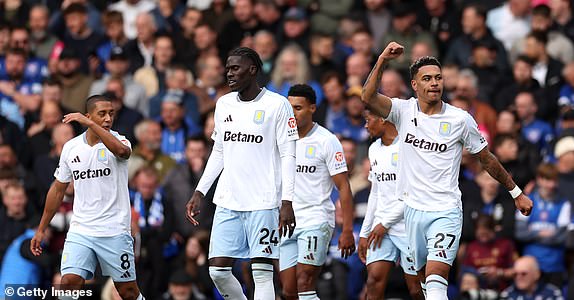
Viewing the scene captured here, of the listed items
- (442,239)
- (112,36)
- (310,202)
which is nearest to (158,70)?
(112,36)

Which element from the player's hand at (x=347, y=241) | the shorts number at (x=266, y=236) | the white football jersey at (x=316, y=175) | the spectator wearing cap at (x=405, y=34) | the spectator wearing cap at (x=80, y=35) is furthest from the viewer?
the spectator wearing cap at (x=80, y=35)

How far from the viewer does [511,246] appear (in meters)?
18.8

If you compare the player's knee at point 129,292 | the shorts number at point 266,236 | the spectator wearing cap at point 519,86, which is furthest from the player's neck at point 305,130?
the spectator wearing cap at point 519,86

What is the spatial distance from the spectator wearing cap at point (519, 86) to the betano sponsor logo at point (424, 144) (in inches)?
282

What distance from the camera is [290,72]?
2128 centimetres

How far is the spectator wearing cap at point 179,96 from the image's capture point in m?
21.4

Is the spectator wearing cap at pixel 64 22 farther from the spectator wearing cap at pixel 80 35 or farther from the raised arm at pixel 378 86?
the raised arm at pixel 378 86

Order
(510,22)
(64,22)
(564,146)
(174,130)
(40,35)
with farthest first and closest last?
(64,22), (40,35), (510,22), (174,130), (564,146)

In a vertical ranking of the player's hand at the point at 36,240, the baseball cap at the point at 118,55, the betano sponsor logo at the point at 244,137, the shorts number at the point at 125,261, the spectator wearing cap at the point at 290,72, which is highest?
the baseball cap at the point at 118,55

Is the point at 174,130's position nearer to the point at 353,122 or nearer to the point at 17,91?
the point at 353,122

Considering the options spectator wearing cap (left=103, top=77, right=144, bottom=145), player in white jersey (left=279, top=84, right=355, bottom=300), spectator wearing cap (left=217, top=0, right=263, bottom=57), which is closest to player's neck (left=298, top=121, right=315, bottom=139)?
player in white jersey (left=279, top=84, right=355, bottom=300)

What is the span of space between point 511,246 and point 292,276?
4.44 meters

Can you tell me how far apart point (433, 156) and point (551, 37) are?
8.67 metres

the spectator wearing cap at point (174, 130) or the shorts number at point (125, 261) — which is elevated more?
the spectator wearing cap at point (174, 130)
